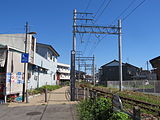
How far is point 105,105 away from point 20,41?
1493cm

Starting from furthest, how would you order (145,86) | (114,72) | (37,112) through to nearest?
1. (114,72)
2. (145,86)
3. (37,112)

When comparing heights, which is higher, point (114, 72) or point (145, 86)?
point (114, 72)

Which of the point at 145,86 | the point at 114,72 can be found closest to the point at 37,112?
the point at 145,86

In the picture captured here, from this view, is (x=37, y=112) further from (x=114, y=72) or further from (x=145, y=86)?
(x=114, y=72)

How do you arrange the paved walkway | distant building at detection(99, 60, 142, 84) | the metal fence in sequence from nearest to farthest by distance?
the paved walkway
the metal fence
distant building at detection(99, 60, 142, 84)

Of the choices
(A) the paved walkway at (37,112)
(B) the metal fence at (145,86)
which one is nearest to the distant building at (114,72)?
(B) the metal fence at (145,86)

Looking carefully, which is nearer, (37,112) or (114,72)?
(37,112)

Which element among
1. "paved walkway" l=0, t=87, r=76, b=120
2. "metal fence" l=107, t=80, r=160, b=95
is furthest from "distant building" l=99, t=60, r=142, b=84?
"paved walkway" l=0, t=87, r=76, b=120

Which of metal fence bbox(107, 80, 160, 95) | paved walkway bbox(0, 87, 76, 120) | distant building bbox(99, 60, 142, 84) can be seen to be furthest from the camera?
distant building bbox(99, 60, 142, 84)

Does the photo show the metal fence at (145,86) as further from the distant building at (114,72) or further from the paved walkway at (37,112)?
the distant building at (114,72)

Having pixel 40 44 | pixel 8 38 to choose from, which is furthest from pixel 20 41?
pixel 40 44

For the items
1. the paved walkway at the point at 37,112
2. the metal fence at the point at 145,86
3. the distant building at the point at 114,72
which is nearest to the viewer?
the paved walkway at the point at 37,112

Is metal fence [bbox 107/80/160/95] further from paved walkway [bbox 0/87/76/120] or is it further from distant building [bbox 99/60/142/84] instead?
distant building [bbox 99/60/142/84]

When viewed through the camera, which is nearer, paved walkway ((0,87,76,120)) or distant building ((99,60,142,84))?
paved walkway ((0,87,76,120))
